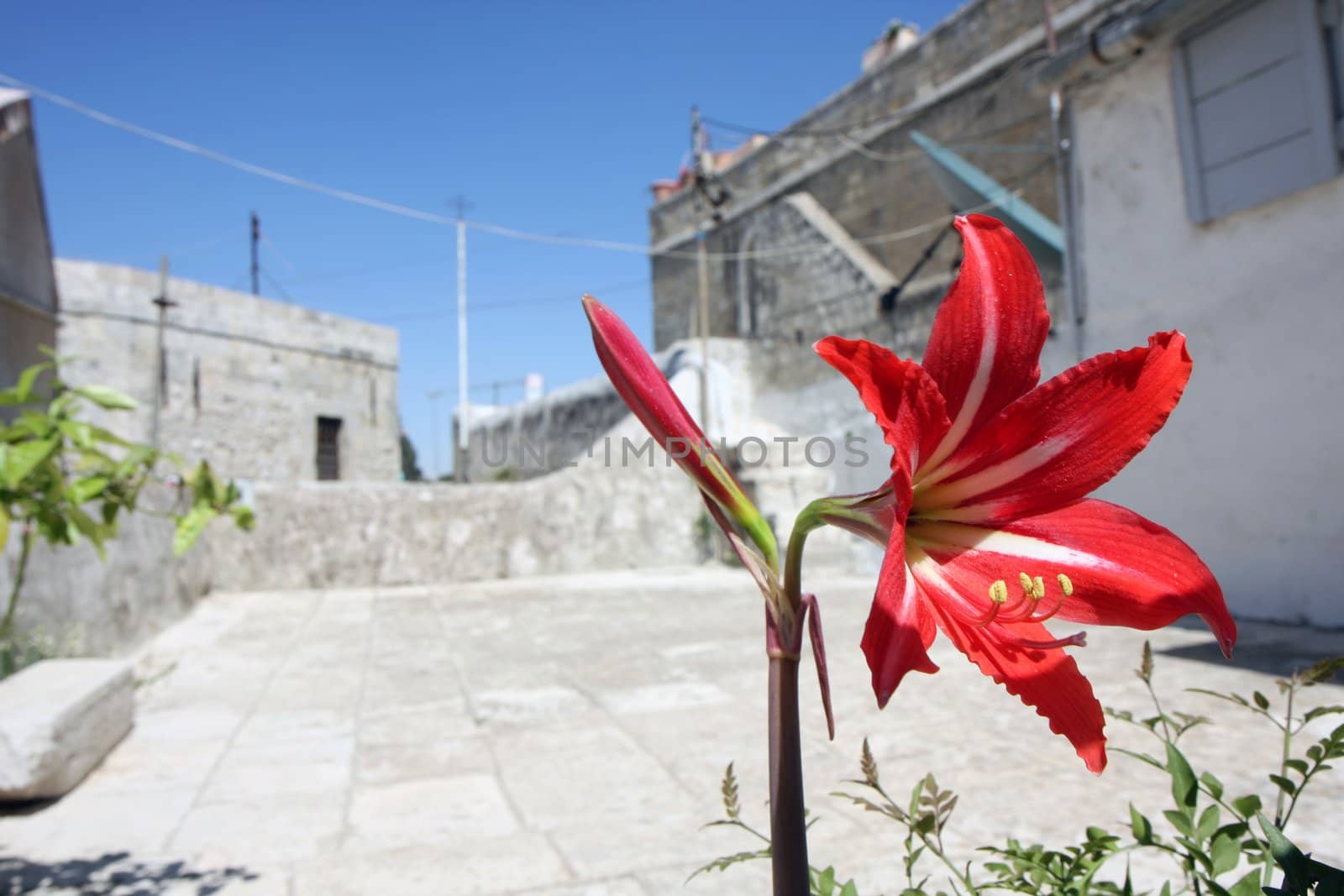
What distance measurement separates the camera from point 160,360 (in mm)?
14227

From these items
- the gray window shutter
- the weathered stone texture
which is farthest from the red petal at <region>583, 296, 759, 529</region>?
the weathered stone texture

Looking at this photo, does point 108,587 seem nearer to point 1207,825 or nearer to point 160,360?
point 1207,825

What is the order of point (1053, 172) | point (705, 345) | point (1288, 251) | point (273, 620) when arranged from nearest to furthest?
1. point (1288, 251)
2. point (273, 620)
3. point (1053, 172)
4. point (705, 345)

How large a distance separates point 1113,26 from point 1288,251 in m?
1.78

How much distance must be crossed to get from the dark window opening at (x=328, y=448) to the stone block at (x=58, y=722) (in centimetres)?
1527

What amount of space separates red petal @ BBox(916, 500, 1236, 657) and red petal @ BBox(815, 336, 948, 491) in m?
0.09

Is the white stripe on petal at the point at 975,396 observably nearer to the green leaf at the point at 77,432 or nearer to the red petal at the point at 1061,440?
the red petal at the point at 1061,440

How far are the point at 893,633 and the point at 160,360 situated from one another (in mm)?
15987

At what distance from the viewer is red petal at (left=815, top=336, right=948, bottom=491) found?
541 millimetres

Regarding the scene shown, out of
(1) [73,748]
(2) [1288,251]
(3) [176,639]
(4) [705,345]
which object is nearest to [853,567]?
(4) [705,345]

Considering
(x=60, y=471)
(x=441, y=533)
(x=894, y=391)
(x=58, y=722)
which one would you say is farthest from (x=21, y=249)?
(x=894, y=391)

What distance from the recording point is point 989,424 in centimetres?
61

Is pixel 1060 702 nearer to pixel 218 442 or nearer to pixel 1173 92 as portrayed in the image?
pixel 1173 92

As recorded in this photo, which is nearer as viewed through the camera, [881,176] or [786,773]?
[786,773]
